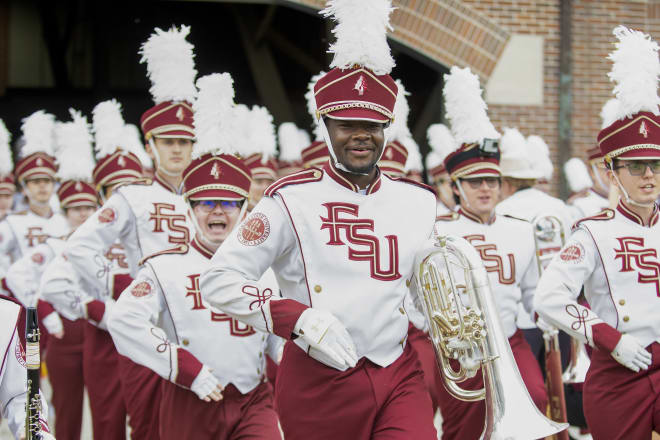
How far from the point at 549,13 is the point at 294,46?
7.74 meters

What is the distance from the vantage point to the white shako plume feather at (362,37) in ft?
13.9

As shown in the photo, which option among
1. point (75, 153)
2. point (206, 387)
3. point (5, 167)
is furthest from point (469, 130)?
point (5, 167)

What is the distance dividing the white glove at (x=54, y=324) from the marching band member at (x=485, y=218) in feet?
10.1

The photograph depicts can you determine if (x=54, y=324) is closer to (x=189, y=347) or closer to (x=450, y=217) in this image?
(x=189, y=347)

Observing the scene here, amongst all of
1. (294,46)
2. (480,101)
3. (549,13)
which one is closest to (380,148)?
(480,101)

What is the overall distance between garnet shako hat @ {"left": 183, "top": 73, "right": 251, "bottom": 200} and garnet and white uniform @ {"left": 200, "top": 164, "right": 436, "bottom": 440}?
4.18 ft

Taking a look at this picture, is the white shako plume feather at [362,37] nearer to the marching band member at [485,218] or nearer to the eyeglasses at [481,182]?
the marching band member at [485,218]

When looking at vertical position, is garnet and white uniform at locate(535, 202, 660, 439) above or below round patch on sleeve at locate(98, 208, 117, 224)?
below

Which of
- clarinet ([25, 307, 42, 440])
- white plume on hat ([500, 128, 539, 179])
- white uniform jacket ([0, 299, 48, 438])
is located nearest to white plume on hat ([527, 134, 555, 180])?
white plume on hat ([500, 128, 539, 179])

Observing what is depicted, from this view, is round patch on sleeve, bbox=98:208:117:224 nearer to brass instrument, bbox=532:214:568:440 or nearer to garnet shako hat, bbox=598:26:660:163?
brass instrument, bbox=532:214:568:440

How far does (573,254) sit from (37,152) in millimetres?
6676

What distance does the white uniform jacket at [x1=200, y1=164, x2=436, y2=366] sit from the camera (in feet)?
13.3

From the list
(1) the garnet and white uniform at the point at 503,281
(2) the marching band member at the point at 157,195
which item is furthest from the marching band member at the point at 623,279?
(2) the marching band member at the point at 157,195

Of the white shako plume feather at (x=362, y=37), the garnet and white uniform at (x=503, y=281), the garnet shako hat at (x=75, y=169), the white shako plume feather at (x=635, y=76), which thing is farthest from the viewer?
the garnet shako hat at (x=75, y=169)
